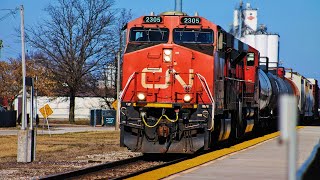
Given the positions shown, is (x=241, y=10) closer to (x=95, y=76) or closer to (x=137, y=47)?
(x=95, y=76)

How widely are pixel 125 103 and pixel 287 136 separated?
1441cm

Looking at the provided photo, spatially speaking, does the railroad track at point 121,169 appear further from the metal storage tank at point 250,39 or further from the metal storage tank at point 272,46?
the metal storage tank at point 250,39

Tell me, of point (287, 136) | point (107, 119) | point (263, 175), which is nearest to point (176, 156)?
point (263, 175)

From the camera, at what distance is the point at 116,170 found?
16.9m

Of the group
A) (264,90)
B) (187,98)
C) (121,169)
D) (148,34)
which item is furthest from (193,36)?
(264,90)

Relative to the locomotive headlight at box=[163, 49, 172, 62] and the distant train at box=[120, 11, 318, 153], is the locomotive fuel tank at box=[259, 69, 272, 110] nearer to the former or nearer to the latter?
the distant train at box=[120, 11, 318, 153]

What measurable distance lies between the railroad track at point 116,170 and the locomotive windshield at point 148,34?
3797mm

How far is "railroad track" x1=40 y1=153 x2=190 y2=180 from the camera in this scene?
568 inches

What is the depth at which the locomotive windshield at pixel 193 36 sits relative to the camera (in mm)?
19703

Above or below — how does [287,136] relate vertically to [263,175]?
above

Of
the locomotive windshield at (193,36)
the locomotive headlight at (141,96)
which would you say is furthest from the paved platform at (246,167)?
the locomotive windshield at (193,36)

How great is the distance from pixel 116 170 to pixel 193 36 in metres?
5.32

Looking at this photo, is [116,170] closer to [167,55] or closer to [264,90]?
[167,55]

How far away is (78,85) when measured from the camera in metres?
65.2
